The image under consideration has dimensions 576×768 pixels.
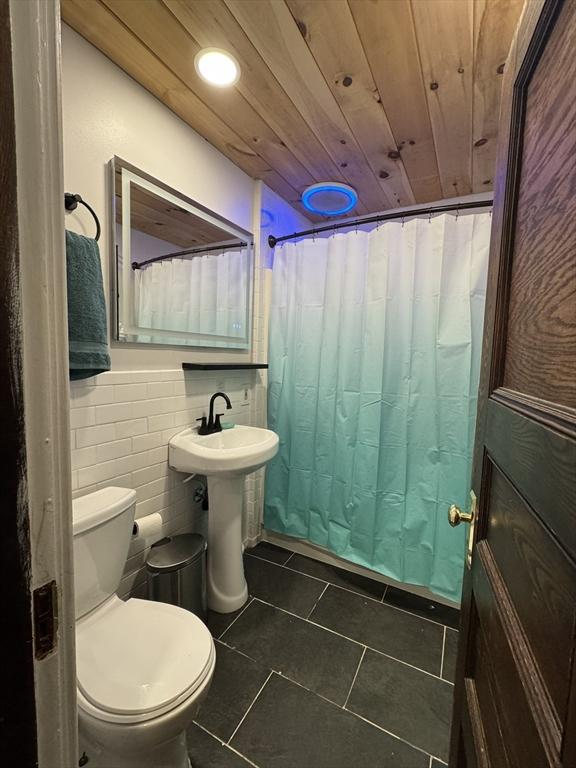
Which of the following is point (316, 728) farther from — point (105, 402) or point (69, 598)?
point (105, 402)

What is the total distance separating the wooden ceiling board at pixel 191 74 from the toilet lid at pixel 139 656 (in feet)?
6.18

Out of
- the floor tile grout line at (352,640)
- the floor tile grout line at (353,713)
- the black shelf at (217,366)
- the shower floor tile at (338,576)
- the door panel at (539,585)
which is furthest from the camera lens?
the shower floor tile at (338,576)

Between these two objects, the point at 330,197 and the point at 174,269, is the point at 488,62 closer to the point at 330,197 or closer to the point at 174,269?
the point at 330,197

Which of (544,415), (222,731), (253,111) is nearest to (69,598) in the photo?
(544,415)

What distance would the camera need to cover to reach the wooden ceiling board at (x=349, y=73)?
0.97m

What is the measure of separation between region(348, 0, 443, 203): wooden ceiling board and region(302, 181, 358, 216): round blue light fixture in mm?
324

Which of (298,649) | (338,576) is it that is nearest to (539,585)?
(298,649)

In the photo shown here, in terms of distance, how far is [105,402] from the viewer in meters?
1.22

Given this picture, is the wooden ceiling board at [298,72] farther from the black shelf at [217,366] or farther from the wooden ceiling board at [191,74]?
the black shelf at [217,366]

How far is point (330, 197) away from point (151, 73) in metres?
1.03

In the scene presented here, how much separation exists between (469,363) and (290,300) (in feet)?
3.44

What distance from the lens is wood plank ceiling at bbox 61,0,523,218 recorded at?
3.17ft

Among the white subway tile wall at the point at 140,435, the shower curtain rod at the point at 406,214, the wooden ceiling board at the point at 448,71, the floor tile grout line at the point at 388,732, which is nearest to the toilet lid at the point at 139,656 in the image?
the white subway tile wall at the point at 140,435

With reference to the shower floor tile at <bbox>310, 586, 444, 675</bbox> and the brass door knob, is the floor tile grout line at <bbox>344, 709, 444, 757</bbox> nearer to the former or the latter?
the shower floor tile at <bbox>310, 586, 444, 675</bbox>
